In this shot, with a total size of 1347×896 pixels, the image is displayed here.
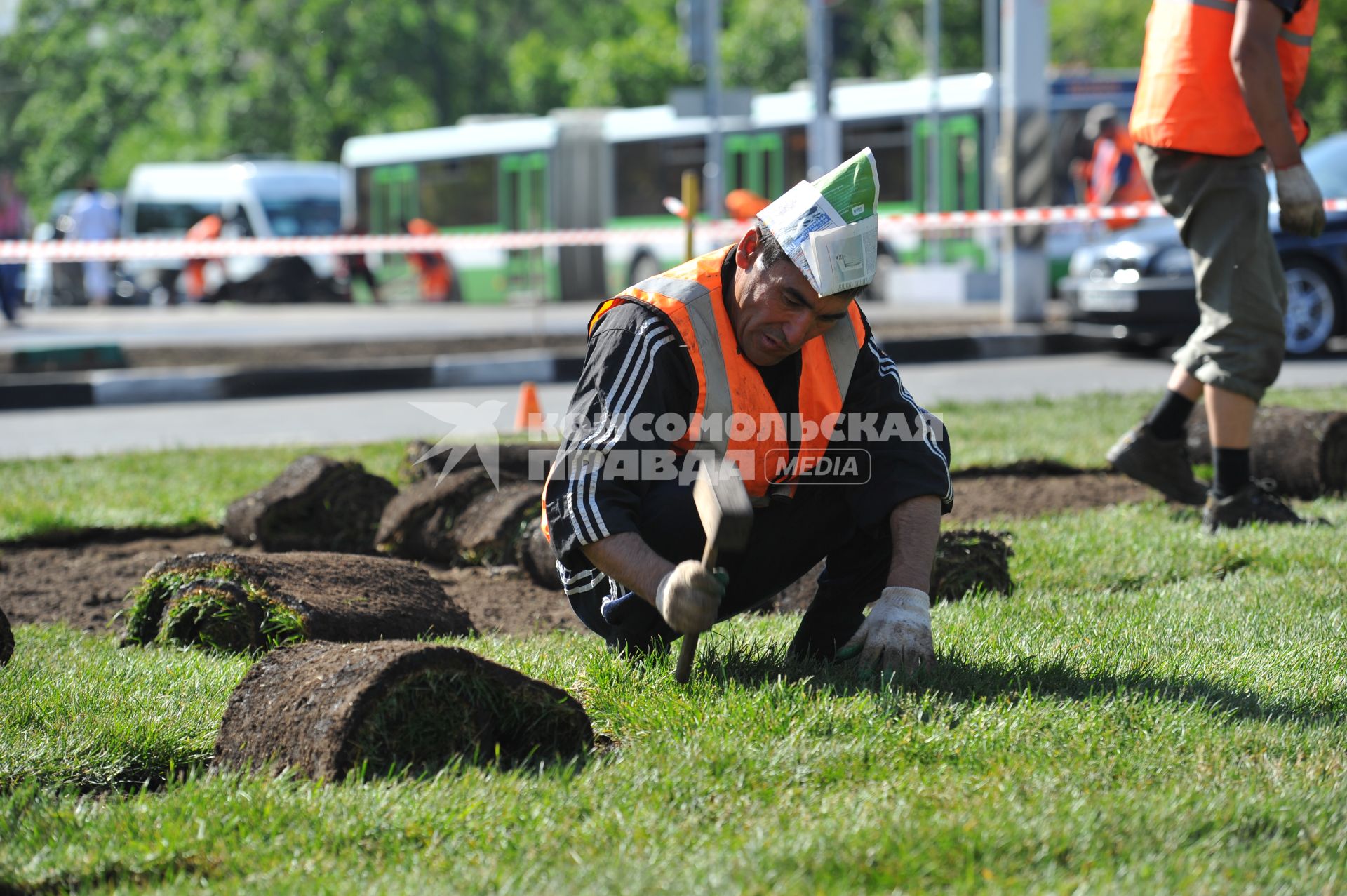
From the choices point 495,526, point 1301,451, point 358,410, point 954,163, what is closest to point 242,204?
point 954,163

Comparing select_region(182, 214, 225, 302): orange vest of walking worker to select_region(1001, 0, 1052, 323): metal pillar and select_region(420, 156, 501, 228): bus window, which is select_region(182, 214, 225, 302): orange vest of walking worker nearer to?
select_region(420, 156, 501, 228): bus window

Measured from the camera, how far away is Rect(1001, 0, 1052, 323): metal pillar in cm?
1398

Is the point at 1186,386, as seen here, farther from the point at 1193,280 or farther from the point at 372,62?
the point at 372,62

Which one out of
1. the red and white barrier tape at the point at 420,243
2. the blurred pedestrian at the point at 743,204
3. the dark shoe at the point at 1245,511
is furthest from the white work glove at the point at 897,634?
the blurred pedestrian at the point at 743,204

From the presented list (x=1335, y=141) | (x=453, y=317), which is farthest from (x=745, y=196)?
(x=453, y=317)

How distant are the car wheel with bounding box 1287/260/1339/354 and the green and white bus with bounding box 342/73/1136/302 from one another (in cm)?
868

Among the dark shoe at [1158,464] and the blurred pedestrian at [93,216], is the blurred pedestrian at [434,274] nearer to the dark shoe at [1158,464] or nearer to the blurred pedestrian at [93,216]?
the blurred pedestrian at [93,216]

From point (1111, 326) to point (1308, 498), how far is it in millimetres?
6860

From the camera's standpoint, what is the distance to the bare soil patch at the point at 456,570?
4410 mm

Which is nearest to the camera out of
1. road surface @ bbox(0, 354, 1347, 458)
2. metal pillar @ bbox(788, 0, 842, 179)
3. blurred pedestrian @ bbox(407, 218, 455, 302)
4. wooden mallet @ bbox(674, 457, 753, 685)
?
wooden mallet @ bbox(674, 457, 753, 685)

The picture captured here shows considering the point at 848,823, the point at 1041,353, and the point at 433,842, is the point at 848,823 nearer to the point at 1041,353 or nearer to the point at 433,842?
the point at 433,842

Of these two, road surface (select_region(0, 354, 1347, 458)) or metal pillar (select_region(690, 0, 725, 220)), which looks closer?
road surface (select_region(0, 354, 1347, 458))

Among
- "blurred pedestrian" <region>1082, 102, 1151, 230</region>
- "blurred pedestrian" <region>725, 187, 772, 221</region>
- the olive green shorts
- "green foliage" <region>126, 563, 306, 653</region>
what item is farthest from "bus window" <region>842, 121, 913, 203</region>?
"green foliage" <region>126, 563, 306, 653</region>

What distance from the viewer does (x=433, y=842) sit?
2361 millimetres
